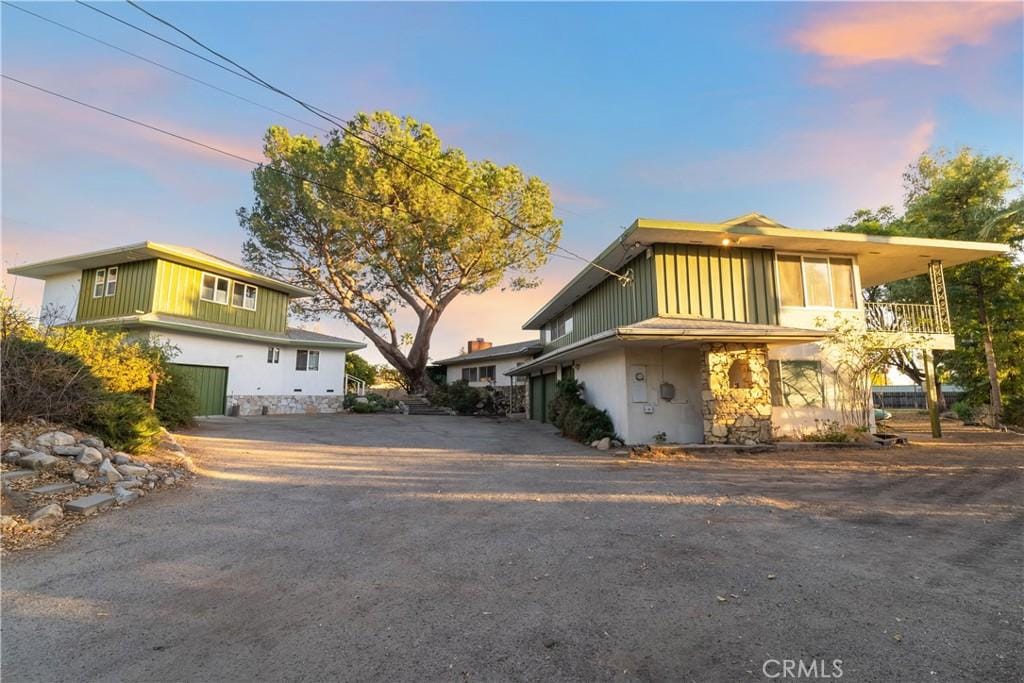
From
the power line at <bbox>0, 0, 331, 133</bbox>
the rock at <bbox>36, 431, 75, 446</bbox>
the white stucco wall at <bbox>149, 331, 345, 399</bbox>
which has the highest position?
the power line at <bbox>0, 0, 331, 133</bbox>

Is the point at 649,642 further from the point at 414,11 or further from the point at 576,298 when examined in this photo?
the point at 576,298

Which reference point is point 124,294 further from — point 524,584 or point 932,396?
point 932,396

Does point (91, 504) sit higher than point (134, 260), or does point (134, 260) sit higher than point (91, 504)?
point (134, 260)

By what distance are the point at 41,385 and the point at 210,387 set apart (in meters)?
12.1

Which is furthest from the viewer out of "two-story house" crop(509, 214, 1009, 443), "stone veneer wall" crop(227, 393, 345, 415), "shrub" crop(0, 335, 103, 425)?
"stone veneer wall" crop(227, 393, 345, 415)

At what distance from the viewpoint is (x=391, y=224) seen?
69.8 feet

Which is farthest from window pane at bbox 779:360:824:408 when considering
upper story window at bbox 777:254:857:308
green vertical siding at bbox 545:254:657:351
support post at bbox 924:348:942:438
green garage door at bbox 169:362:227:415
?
green garage door at bbox 169:362:227:415

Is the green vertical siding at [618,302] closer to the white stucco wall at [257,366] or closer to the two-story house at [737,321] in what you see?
the two-story house at [737,321]

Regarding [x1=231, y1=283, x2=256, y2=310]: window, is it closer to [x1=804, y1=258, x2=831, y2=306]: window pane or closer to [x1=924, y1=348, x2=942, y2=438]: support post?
[x1=804, y1=258, x2=831, y2=306]: window pane

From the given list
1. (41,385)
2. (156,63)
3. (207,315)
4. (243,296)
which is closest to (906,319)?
(156,63)

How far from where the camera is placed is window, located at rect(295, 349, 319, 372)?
21.4 m

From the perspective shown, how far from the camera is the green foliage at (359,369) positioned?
31.5 meters

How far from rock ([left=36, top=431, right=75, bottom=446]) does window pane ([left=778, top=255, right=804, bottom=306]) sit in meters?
15.4

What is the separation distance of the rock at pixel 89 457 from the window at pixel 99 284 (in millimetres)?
16738
